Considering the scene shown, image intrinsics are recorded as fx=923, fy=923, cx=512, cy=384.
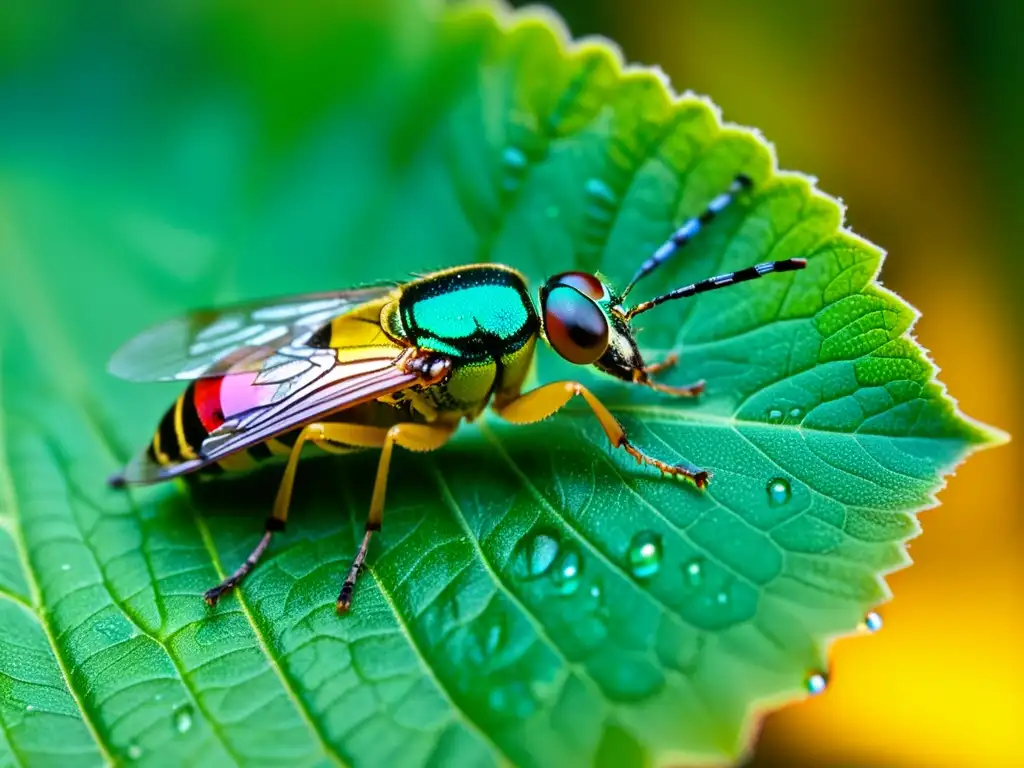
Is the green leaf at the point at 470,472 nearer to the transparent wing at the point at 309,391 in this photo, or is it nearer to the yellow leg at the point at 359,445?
the yellow leg at the point at 359,445

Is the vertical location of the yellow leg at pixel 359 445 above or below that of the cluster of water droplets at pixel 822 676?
below

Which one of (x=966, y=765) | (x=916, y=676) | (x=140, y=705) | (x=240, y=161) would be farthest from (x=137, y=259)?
(x=966, y=765)

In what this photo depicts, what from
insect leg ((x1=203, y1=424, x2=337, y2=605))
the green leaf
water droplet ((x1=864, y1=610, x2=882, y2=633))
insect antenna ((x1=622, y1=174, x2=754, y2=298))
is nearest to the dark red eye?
insect antenna ((x1=622, y1=174, x2=754, y2=298))

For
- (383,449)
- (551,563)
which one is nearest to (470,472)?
(383,449)

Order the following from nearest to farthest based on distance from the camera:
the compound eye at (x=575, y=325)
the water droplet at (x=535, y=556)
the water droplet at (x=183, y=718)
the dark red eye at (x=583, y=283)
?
the water droplet at (x=183, y=718), the water droplet at (x=535, y=556), the compound eye at (x=575, y=325), the dark red eye at (x=583, y=283)

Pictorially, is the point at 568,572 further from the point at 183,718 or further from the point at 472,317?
the point at 183,718

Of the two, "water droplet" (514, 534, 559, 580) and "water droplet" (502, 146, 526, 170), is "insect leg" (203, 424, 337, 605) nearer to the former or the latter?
"water droplet" (514, 534, 559, 580)

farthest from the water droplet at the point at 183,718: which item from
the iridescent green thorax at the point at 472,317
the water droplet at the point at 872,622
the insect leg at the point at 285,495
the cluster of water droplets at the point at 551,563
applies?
the water droplet at the point at 872,622
